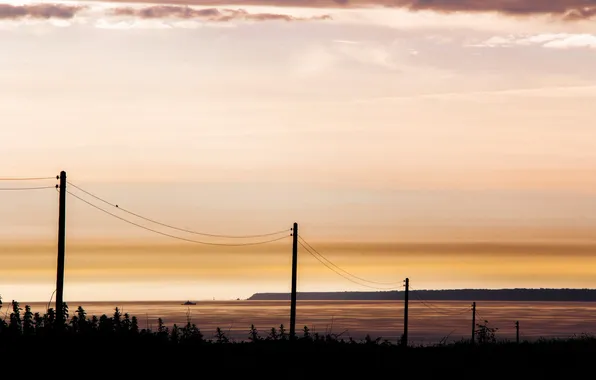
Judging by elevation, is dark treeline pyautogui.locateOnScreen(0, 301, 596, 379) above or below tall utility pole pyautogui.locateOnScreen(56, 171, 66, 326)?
below

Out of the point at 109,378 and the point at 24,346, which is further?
the point at 24,346

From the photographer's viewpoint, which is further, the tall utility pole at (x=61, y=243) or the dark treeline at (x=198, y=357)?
the tall utility pole at (x=61, y=243)

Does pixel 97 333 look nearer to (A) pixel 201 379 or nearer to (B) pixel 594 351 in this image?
(A) pixel 201 379

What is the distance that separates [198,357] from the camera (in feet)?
126

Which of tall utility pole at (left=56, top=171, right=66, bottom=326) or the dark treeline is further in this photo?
tall utility pole at (left=56, top=171, right=66, bottom=326)

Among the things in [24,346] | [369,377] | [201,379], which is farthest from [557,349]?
[24,346]

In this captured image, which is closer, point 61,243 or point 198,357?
point 198,357

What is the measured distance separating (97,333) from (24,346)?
341 cm

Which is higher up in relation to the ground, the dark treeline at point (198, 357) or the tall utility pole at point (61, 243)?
the tall utility pole at point (61, 243)

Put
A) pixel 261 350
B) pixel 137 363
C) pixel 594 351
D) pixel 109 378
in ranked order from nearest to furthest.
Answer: pixel 109 378, pixel 137 363, pixel 261 350, pixel 594 351

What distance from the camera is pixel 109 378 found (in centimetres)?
3350

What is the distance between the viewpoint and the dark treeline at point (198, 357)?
116 ft

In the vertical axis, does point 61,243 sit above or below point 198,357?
above

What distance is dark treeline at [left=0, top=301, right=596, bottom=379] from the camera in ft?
116
